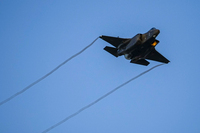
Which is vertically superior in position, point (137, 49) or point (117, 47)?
point (117, 47)

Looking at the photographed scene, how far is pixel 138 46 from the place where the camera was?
17.0 m

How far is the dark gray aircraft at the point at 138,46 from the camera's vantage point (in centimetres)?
1641

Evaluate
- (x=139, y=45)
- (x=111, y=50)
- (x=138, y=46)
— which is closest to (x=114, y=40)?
(x=111, y=50)

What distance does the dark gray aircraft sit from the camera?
1641cm

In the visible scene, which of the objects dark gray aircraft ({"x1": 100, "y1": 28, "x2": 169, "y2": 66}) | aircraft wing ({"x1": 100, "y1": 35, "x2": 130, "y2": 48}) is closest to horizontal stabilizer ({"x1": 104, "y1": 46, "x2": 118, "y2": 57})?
dark gray aircraft ({"x1": 100, "y1": 28, "x2": 169, "y2": 66})

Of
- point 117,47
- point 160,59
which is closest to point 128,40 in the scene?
point 117,47

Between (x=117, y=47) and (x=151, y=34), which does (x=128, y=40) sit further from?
(x=151, y=34)

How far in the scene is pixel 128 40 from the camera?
60.7 feet

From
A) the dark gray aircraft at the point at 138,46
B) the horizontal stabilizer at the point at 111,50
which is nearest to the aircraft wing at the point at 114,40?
the dark gray aircraft at the point at 138,46

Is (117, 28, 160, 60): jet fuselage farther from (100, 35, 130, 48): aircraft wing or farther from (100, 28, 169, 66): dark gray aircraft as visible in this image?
(100, 35, 130, 48): aircraft wing

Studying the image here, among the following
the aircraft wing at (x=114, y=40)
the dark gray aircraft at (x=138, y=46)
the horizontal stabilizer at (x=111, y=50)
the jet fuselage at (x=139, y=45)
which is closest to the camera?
the jet fuselage at (x=139, y=45)

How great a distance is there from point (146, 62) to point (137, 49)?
354 cm

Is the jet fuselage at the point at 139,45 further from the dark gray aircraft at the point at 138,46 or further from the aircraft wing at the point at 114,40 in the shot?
the aircraft wing at the point at 114,40

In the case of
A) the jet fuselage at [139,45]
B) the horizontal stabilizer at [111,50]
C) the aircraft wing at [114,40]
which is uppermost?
the aircraft wing at [114,40]
